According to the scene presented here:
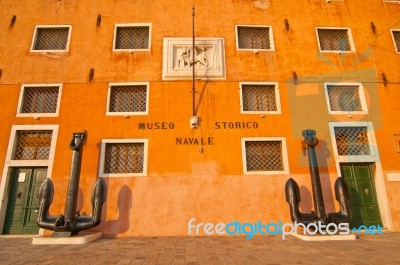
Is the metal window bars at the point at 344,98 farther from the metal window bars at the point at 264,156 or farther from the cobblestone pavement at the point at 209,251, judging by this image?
the cobblestone pavement at the point at 209,251

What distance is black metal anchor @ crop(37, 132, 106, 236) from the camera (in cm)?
658

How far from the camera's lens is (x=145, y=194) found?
25.5 ft

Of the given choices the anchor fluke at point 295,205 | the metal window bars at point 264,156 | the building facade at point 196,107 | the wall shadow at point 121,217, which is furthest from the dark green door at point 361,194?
the wall shadow at point 121,217

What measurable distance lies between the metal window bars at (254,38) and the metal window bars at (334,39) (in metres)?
2.23

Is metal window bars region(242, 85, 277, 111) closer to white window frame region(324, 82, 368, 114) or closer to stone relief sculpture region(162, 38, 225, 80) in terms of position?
stone relief sculpture region(162, 38, 225, 80)

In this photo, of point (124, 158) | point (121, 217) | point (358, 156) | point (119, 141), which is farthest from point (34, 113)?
point (358, 156)

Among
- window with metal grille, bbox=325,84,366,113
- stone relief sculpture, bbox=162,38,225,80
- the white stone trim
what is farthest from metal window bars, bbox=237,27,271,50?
the white stone trim

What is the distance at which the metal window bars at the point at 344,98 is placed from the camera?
8969 millimetres

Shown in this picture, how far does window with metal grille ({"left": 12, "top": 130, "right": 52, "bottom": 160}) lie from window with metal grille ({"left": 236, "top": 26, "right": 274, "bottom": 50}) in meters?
7.89

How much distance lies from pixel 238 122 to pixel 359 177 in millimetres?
4575

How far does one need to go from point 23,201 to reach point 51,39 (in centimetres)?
627

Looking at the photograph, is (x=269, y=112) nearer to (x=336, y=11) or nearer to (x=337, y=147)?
(x=337, y=147)

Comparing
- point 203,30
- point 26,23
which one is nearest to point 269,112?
point 203,30

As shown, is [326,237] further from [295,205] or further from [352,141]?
[352,141]
